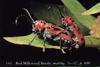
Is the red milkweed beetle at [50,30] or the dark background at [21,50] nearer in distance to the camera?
the red milkweed beetle at [50,30]

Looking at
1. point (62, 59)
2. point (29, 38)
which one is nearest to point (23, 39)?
point (29, 38)

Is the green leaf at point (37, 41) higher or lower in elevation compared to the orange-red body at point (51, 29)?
lower

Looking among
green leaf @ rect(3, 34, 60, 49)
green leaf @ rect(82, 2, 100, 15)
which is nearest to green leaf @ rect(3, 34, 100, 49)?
green leaf @ rect(3, 34, 60, 49)

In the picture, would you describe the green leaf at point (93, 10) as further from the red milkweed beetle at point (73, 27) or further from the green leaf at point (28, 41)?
the green leaf at point (28, 41)

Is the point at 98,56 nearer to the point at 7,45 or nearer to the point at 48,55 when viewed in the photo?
the point at 48,55

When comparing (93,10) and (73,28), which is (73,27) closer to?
(73,28)

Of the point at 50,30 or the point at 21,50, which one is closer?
the point at 50,30

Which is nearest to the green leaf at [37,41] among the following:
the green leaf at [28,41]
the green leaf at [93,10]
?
the green leaf at [28,41]

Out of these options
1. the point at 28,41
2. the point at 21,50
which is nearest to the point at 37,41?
the point at 28,41
